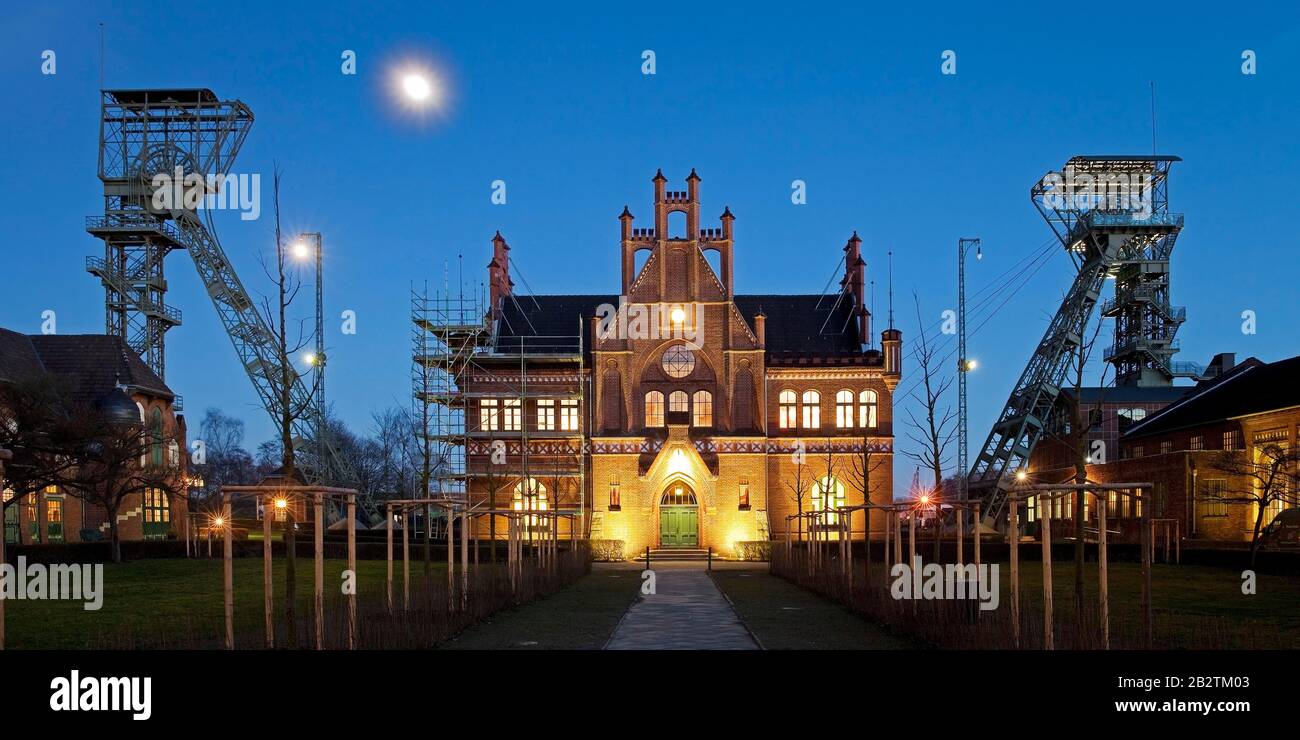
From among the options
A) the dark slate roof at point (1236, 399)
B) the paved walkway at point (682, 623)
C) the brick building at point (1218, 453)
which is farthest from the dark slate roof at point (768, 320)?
the paved walkway at point (682, 623)

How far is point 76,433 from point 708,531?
1122 inches

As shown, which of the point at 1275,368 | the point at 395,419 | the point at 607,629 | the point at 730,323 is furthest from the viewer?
the point at 395,419

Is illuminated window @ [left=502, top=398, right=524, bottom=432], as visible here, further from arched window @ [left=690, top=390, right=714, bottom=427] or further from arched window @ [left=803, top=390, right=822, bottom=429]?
arched window @ [left=803, top=390, right=822, bottom=429]

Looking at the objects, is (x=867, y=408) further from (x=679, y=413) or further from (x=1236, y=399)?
(x=1236, y=399)

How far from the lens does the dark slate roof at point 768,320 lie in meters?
54.8

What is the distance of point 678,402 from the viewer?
51562 millimetres

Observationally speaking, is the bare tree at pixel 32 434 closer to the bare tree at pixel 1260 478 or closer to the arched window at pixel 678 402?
the arched window at pixel 678 402

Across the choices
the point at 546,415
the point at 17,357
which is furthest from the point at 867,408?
the point at 17,357

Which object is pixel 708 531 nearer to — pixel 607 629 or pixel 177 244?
pixel 607 629

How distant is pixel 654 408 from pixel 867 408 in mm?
11486

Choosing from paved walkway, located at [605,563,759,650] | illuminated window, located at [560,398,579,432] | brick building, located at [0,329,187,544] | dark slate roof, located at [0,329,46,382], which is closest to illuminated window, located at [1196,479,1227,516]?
paved walkway, located at [605,563,759,650]
